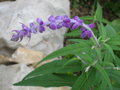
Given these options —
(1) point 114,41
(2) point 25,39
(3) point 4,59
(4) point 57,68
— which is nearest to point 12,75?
(3) point 4,59

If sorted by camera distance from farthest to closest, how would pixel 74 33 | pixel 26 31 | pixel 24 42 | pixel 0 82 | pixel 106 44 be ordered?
pixel 24 42, pixel 0 82, pixel 74 33, pixel 106 44, pixel 26 31

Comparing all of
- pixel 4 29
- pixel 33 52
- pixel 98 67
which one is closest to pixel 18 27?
pixel 4 29

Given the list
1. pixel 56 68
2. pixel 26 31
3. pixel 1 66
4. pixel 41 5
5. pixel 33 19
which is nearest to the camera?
pixel 26 31

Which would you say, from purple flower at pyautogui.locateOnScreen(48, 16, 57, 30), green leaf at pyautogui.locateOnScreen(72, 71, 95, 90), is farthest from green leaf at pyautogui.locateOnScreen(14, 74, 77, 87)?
purple flower at pyautogui.locateOnScreen(48, 16, 57, 30)

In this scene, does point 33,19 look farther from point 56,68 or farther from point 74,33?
point 56,68

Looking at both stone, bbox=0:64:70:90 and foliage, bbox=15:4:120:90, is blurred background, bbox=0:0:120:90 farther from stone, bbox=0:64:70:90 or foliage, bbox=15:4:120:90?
foliage, bbox=15:4:120:90

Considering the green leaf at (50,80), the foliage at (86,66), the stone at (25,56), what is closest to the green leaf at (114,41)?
the foliage at (86,66)
